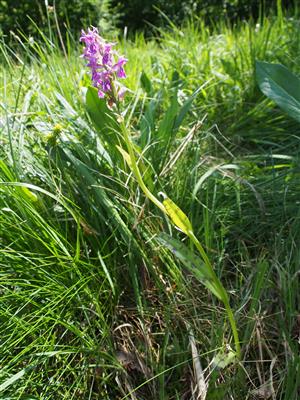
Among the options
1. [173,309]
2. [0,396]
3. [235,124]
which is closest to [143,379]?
[173,309]

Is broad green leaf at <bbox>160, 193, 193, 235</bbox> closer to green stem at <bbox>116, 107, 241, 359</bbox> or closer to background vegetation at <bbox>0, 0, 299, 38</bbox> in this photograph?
green stem at <bbox>116, 107, 241, 359</bbox>

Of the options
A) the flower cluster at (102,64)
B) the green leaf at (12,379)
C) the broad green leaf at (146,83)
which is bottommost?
the green leaf at (12,379)

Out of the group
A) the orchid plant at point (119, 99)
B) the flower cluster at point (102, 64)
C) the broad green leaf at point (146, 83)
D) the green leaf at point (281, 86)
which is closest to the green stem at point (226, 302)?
the orchid plant at point (119, 99)

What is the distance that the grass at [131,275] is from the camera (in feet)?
4.03

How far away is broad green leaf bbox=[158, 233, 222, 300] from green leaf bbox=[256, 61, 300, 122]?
677mm

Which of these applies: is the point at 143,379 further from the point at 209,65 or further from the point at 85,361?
the point at 209,65

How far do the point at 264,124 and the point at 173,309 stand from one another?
44.7 inches

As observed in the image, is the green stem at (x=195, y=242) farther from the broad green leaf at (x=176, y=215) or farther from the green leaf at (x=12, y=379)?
the green leaf at (x=12, y=379)

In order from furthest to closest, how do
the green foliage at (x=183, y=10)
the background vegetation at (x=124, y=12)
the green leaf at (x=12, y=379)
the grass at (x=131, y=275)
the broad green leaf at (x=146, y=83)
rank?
1. the green foliage at (x=183, y=10)
2. the background vegetation at (x=124, y=12)
3. the broad green leaf at (x=146, y=83)
4. the grass at (x=131, y=275)
5. the green leaf at (x=12, y=379)

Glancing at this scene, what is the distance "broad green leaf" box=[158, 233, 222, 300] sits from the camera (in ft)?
3.73

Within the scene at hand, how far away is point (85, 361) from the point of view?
124 cm

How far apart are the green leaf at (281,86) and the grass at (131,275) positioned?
0.64ft

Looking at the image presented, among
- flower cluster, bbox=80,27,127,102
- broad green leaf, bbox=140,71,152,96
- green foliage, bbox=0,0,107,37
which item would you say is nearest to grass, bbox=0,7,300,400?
flower cluster, bbox=80,27,127,102

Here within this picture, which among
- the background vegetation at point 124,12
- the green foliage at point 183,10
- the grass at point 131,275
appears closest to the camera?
the grass at point 131,275
